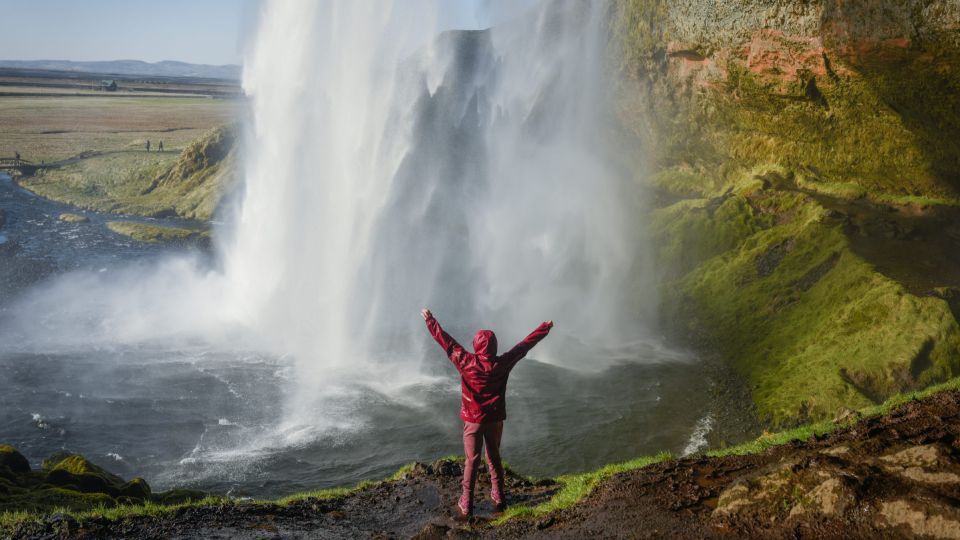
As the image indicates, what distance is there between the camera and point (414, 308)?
28.4 m

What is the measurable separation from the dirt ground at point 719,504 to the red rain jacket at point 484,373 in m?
1.40

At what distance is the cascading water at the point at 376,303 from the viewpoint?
17609mm

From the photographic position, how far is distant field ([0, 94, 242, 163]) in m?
81.3

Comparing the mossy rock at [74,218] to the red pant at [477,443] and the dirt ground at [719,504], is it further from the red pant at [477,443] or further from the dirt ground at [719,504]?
the red pant at [477,443]

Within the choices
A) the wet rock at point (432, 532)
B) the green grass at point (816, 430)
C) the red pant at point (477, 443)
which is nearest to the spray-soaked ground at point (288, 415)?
the green grass at point (816, 430)

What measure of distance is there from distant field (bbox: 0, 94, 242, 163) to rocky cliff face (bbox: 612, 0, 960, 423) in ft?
129

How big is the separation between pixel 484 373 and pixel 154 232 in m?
42.3

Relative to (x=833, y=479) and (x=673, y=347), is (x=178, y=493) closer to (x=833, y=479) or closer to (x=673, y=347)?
(x=833, y=479)

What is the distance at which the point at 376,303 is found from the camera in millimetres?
27156

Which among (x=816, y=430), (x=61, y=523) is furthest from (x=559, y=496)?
(x=61, y=523)

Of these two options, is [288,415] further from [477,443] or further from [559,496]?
[477,443]

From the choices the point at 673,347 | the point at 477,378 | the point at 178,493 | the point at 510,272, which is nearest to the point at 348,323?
the point at 510,272

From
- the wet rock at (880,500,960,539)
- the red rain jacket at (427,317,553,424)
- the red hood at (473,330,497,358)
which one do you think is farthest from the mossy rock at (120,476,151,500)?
the wet rock at (880,500,960,539)

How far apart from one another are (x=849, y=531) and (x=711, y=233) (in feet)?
82.0
